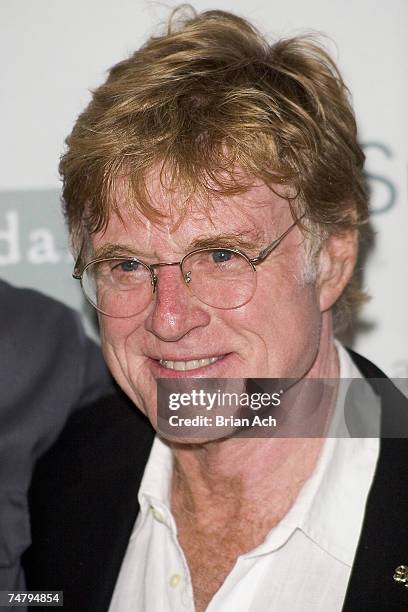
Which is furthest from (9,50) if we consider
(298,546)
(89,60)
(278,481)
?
(298,546)

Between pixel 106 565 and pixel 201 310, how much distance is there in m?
0.63

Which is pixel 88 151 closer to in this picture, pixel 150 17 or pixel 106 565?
pixel 150 17

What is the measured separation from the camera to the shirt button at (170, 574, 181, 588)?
69.7 inches

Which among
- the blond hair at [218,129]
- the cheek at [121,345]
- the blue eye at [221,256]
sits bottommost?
the cheek at [121,345]

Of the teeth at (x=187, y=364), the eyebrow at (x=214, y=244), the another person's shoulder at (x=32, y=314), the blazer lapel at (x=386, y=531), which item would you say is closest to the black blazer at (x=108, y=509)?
the blazer lapel at (x=386, y=531)

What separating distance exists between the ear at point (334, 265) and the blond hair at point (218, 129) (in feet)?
0.09

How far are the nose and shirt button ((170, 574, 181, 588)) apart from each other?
524 mm

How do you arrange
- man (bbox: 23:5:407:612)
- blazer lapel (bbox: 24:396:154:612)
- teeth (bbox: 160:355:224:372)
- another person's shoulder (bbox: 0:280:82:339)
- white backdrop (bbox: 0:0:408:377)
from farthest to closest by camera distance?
1. white backdrop (bbox: 0:0:408:377)
2. another person's shoulder (bbox: 0:280:82:339)
3. blazer lapel (bbox: 24:396:154:612)
4. teeth (bbox: 160:355:224:372)
5. man (bbox: 23:5:407:612)

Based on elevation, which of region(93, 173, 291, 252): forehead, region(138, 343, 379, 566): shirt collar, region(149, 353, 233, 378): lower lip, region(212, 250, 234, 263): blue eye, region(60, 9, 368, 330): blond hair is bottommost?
region(138, 343, 379, 566): shirt collar

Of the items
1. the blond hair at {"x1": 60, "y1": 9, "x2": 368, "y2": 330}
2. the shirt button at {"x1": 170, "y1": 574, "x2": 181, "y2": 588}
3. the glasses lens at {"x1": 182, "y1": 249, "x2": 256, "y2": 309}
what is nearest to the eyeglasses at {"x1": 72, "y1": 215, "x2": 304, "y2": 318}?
the glasses lens at {"x1": 182, "y1": 249, "x2": 256, "y2": 309}

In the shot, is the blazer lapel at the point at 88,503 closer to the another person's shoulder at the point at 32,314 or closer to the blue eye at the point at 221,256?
the another person's shoulder at the point at 32,314

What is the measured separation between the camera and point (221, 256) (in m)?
1.65

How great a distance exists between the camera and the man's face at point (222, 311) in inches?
64.2

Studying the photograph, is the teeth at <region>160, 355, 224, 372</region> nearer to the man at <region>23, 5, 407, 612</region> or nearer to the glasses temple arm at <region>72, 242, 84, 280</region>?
the man at <region>23, 5, 407, 612</region>
